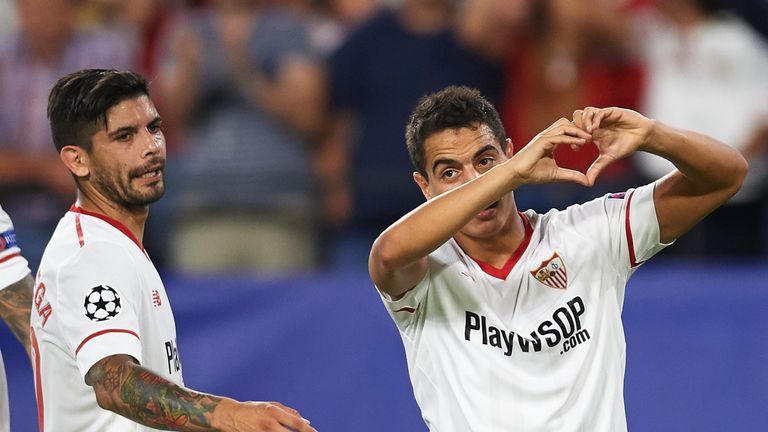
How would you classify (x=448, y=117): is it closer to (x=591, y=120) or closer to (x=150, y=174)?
(x=591, y=120)

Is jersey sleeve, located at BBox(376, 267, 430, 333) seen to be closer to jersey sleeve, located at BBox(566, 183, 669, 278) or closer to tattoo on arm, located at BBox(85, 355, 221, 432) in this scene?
jersey sleeve, located at BBox(566, 183, 669, 278)

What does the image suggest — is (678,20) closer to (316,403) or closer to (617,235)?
(316,403)

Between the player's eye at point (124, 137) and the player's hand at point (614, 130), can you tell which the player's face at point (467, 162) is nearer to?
the player's hand at point (614, 130)

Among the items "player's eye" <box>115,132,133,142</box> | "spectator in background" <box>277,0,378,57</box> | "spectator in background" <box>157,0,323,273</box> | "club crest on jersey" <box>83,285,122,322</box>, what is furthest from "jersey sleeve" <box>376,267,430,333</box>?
"spectator in background" <box>277,0,378,57</box>

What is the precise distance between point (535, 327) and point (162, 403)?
1.06 m

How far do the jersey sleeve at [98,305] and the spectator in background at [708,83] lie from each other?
354 cm

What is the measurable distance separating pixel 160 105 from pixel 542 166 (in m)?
4.13

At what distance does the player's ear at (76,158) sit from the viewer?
3387 millimetres

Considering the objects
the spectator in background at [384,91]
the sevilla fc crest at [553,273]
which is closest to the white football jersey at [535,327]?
the sevilla fc crest at [553,273]

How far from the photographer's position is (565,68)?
6199 millimetres

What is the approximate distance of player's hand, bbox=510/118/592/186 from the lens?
2.98 meters

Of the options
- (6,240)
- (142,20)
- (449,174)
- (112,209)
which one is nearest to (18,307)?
(6,240)

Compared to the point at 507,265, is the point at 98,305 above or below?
above

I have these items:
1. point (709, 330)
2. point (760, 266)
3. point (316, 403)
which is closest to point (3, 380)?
point (316, 403)
